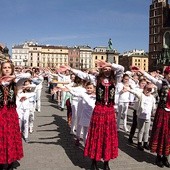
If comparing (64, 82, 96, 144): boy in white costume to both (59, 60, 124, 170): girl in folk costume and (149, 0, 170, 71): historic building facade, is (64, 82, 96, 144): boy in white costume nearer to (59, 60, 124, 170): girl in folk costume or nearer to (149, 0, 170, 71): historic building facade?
(59, 60, 124, 170): girl in folk costume

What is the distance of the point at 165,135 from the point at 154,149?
0.39m

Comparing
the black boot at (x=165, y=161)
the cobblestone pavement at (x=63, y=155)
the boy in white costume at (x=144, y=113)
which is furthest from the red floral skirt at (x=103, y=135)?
the boy in white costume at (x=144, y=113)

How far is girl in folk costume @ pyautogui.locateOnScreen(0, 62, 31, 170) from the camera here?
19.0 feet

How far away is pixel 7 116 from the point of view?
5.84 meters

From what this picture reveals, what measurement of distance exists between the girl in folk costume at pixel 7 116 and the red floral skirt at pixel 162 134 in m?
2.83

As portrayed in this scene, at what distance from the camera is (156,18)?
286 feet

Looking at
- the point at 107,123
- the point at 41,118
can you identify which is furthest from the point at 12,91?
the point at 41,118

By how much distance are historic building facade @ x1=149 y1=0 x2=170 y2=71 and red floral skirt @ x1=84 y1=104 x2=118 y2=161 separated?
7523cm

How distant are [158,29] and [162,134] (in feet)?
269

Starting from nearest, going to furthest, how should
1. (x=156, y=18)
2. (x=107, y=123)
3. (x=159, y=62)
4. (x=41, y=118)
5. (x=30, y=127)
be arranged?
(x=107, y=123) < (x=30, y=127) < (x=41, y=118) < (x=159, y=62) < (x=156, y=18)

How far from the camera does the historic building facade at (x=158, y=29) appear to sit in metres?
80.3

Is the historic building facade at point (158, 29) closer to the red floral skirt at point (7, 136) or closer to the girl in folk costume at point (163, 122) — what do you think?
the girl in folk costume at point (163, 122)

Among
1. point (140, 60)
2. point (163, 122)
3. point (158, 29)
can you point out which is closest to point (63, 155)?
point (163, 122)

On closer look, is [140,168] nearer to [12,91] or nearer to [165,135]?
[165,135]
